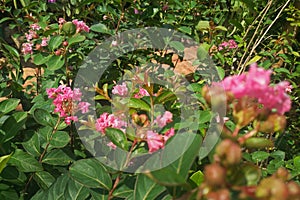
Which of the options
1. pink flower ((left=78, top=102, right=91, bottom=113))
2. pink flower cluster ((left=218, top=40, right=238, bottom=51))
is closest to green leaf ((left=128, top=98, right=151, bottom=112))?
pink flower ((left=78, top=102, right=91, bottom=113))

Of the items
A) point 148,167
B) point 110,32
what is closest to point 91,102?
point 110,32

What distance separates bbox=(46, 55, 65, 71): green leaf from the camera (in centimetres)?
153

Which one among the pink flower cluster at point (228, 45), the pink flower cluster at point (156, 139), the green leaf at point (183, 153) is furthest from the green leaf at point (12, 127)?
the pink flower cluster at point (228, 45)

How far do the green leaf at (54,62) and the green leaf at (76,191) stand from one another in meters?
0.49

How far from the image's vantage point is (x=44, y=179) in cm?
127

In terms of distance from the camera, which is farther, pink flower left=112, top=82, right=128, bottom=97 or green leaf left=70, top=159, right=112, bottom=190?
pink flower left=112, top=82, right=128, bottom=97

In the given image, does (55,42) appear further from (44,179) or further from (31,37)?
(44,179)

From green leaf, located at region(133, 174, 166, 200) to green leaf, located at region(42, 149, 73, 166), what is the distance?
1.70 ft

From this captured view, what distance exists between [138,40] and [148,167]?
4.11ft

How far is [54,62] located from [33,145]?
339 millimetres

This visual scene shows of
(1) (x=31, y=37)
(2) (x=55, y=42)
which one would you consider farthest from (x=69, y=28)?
(1) (x=31, y=37)

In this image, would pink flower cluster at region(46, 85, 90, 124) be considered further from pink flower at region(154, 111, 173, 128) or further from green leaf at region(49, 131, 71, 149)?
pink flower at region(154, 111, 173, 128)

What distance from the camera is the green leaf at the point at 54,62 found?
1.53 m

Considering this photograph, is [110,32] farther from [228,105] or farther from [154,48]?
[228,105]
